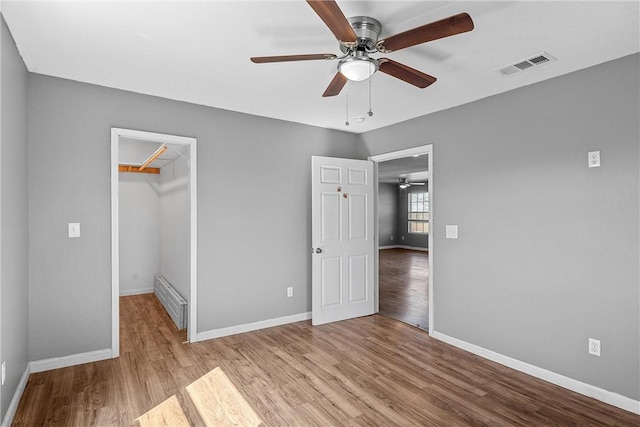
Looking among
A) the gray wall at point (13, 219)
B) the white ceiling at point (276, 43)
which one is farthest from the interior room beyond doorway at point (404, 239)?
the gray wall at point (13, 219)

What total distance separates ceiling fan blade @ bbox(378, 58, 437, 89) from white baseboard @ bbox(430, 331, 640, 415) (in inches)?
101

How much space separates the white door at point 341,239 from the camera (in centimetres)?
Result: 418

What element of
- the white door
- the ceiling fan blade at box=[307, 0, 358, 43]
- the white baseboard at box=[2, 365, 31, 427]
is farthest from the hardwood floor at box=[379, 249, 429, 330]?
the white baseboard at box=[2, 365, 31, 427]

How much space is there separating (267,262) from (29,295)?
2191mm

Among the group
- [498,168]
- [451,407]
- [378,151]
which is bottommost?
[451,407]

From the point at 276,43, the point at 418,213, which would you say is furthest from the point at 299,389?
the point at 418,213

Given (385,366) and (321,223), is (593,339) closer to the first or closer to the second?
(385,366)

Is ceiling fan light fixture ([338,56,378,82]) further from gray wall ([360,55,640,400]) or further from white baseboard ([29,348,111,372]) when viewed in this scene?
white baseboard ([29,348,111,372])

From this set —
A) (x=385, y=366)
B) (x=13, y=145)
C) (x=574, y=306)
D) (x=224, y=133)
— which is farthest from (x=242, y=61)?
(x=574, y=306)

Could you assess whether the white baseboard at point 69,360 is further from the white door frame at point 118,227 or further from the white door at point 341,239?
the white door at point 341,239

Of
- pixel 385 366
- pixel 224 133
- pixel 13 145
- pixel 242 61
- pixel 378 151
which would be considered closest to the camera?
pixel 13 145

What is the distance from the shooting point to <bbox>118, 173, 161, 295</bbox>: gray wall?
5555mm

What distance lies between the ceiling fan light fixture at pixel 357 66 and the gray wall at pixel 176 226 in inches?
92.3

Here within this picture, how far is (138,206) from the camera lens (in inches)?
225
